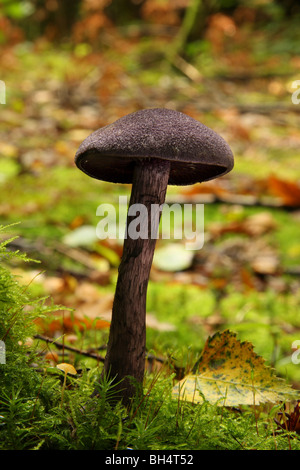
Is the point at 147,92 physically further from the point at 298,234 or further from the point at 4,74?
the point at 298,234

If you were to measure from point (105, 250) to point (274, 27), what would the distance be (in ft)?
46.1

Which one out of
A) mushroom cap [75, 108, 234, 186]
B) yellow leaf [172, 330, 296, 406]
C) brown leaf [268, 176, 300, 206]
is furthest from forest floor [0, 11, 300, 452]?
mushroom cap [75, 108, 234, 186]

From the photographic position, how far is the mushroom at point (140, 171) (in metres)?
1.16

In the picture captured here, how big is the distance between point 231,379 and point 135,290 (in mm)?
434

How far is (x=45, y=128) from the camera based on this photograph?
254 inches

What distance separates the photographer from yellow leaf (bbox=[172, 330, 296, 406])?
1.30 m

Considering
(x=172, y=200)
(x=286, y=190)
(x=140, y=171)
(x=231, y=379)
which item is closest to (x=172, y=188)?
(x=172, y=200)

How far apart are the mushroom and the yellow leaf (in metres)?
0.19

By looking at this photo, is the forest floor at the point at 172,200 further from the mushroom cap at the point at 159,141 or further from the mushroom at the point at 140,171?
the mushroom cap at the point at 159,141

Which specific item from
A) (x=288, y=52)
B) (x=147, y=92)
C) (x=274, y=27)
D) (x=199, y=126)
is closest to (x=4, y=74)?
(x=147, y=92)

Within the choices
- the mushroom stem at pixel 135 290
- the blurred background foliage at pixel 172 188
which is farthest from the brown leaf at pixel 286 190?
the mushroom stem at pixel 135 290

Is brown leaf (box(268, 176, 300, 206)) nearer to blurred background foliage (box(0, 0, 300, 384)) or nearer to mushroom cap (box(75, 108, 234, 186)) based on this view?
blurred background foliage (box(0, 0, 300, 384))

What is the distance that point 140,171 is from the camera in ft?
4.48
